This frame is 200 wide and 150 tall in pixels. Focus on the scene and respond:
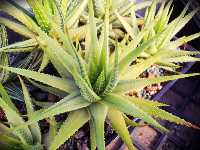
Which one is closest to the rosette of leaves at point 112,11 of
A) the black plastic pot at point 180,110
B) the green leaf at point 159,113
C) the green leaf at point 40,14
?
the green leaf at point 40,14

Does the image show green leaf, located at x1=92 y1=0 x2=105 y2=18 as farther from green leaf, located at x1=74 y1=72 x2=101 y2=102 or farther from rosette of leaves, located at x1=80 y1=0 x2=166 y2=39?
green leaf, located at x1=74 y1=72 x2=101 y2=102

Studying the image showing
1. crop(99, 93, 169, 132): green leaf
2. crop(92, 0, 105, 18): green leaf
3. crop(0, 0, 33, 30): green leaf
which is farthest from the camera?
crop(92, 0, 105, 18): green leaf

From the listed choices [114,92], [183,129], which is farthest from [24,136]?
[183,129]

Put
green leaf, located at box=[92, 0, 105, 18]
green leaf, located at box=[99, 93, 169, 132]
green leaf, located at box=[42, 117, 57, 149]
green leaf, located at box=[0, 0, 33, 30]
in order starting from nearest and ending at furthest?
1. green leaf, located at box=[99, 93, 169, 132]
2. green leaf, located at box=[42, 117, 57, 149]
3. green leaf, located at box=[0, 0, 33, 30]
4. green leaf, located at box=[92, 0, 105, 18]

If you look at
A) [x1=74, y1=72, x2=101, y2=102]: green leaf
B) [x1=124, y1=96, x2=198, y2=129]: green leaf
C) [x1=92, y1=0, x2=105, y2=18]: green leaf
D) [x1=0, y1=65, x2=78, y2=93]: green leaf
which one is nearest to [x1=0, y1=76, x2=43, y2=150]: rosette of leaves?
[x1=0, y1=65, x2=78, y2=93]: green leaf

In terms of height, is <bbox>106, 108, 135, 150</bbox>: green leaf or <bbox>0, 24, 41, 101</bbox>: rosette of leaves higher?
<bbox>0, 24, 41, 101</bbox>: rosette of leaves

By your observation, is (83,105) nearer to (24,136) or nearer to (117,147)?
(24,136)
